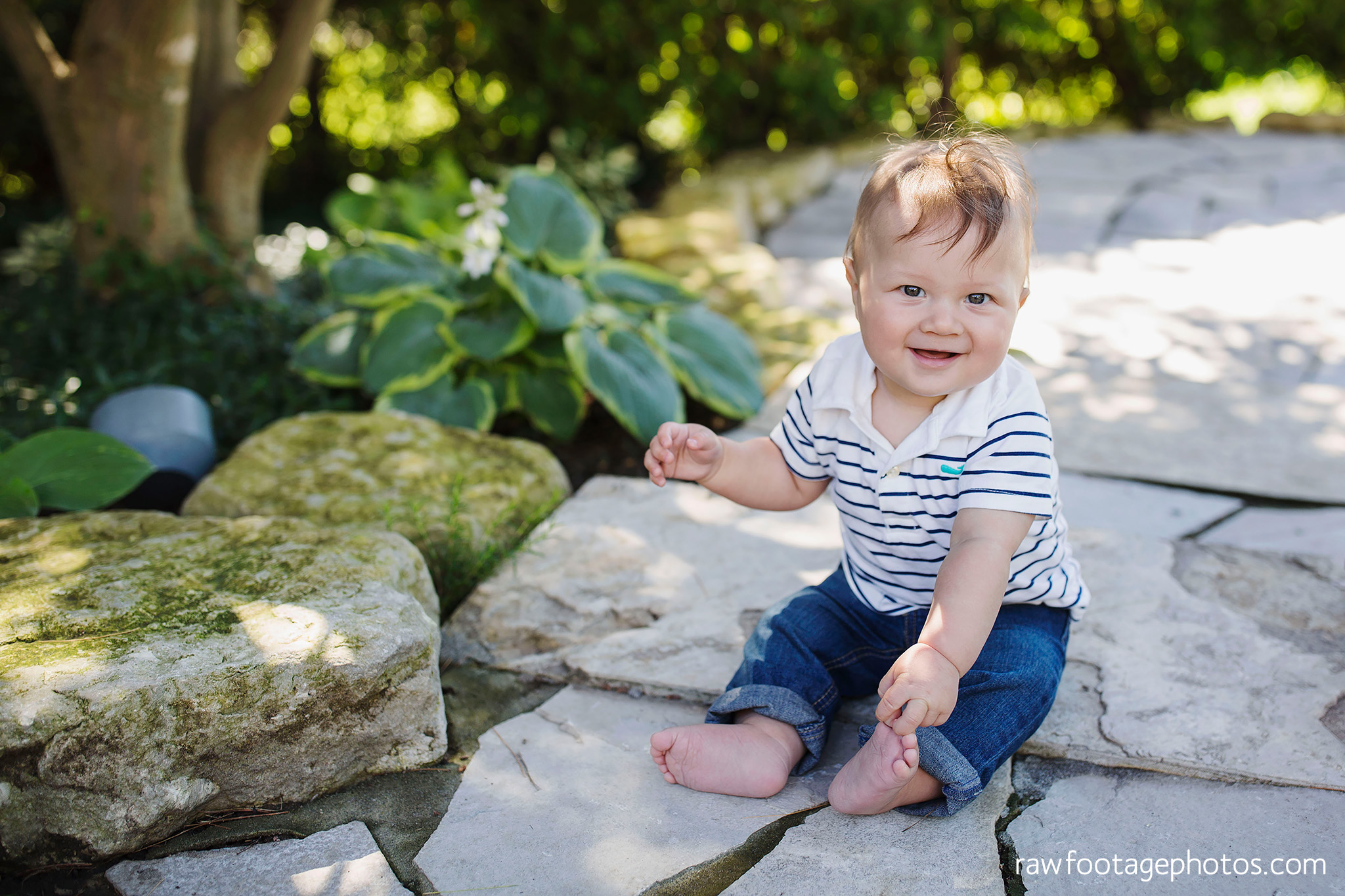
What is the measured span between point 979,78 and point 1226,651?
5.62 m

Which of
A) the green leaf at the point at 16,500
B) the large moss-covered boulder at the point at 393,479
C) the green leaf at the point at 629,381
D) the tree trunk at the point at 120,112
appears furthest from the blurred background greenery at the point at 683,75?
the green leaf at the point at 16,500

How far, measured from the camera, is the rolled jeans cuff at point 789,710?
1450 millimetres

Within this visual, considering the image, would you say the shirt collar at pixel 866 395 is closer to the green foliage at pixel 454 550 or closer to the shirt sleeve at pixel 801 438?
the shirt sleeve at pixel 801 438

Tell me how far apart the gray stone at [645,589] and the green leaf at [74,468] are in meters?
0.69

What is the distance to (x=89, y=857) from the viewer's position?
4.26ft

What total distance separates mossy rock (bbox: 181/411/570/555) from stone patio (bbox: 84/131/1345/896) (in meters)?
0.11

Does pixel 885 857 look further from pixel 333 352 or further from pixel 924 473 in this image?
pixel 333 352

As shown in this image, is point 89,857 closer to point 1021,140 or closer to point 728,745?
point 728,745

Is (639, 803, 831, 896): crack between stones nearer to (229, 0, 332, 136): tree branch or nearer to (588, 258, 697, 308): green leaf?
(588, 258, 697, 308): green leaf

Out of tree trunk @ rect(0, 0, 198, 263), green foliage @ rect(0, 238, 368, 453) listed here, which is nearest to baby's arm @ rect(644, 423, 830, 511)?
green foliage @ rect(0, 238, 368, 453)

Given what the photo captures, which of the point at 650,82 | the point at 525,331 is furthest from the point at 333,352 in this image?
the point at 650,82

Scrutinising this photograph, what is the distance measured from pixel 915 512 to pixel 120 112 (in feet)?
9.19

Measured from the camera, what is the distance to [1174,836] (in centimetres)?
133

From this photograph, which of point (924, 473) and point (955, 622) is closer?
point (955, 622)
